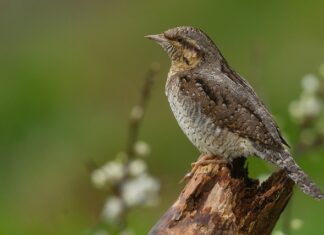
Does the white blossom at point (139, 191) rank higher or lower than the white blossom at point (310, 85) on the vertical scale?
lower

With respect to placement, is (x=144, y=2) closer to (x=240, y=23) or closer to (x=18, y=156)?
(x=240, y=23)

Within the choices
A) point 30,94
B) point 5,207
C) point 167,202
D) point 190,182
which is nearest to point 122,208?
point 190,182

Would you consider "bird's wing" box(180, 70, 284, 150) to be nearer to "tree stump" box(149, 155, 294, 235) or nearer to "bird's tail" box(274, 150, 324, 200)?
"bird's tail" box(274, 150, 324, 200)

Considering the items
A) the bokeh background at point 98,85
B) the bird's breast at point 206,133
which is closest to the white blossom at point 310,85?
the bird's breast at point 206,133

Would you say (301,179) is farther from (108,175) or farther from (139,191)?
(139,191)

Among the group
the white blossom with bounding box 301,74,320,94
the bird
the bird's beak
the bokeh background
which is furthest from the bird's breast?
the bokeh background

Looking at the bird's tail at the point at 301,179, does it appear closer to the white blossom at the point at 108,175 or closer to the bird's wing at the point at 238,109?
the bird's wing at the point at 238,109

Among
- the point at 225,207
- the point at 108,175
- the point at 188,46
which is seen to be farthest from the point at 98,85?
the point at 225,207
